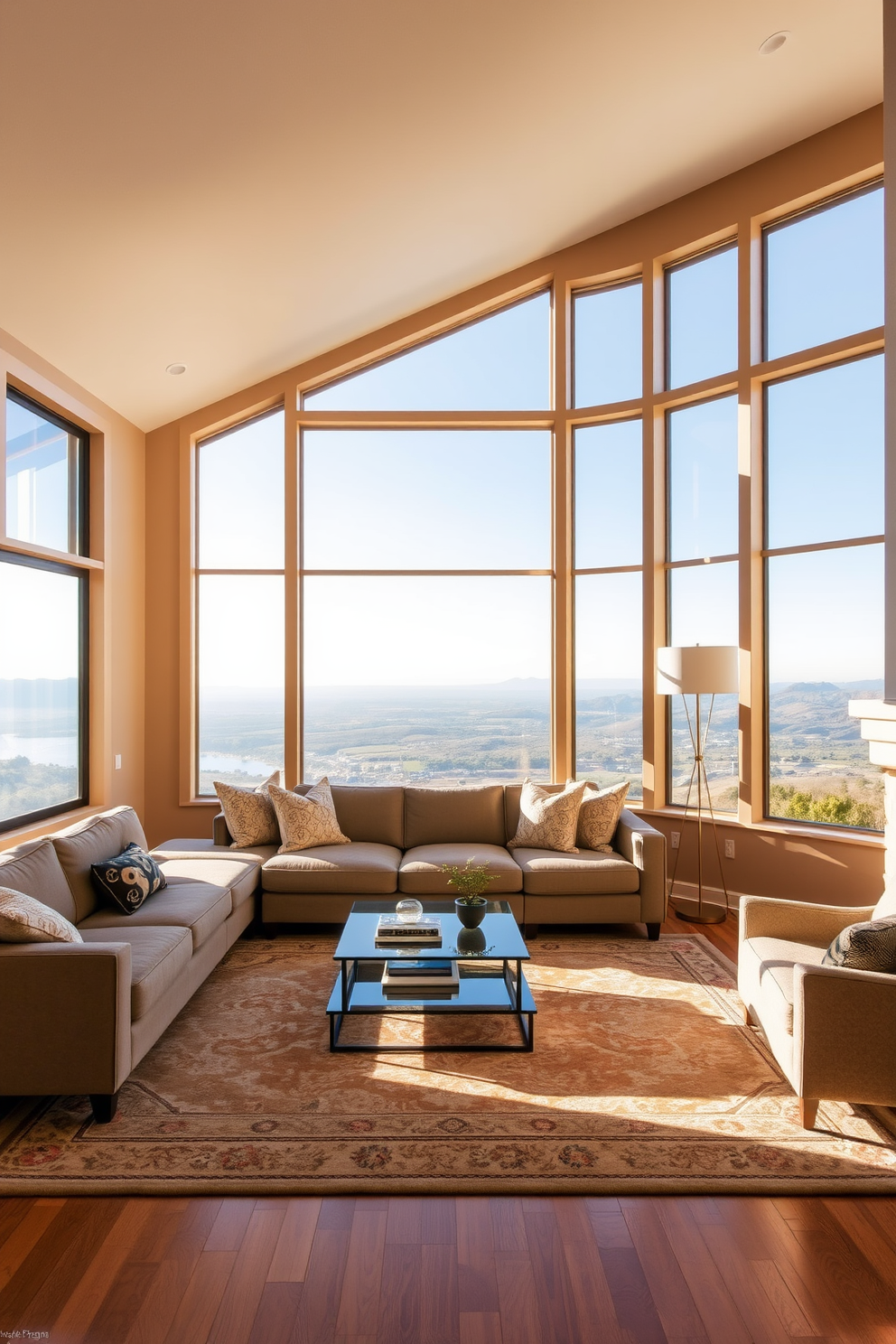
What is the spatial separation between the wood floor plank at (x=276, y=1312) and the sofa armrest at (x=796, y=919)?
7.34ft

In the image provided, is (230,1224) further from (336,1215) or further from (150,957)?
(150,957)

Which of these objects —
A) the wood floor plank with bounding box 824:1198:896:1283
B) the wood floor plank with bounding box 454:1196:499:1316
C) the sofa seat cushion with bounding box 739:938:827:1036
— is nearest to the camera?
the wood floor plank with bounding box 454:1196:499:1316

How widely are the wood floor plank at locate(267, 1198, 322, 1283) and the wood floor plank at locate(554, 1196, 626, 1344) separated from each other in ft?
2.23

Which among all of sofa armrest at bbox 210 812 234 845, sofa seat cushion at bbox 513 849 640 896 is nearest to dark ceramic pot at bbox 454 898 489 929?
sofa seat cushion at bbox 513 849 640 896

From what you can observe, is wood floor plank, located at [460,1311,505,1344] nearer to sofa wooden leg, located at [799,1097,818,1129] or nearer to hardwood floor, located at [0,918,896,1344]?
hardwood floor, located at [0,918,896,1344]

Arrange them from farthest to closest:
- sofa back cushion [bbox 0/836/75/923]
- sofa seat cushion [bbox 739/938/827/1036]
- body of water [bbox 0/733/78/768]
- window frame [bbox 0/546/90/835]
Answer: window frame [bbox 0/546/90/835] → body of water [bbox 0/733/78/768] → sofa back cushion [bbox 0/836/75/923] → sofa seat cushion [bbox 739/938/827/1036]

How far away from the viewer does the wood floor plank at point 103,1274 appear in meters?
1.85

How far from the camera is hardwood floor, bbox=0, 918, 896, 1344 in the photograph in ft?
6.06

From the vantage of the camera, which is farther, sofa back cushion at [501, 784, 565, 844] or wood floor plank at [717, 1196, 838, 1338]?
sofa back cushion at [501, 784, 565, 844]

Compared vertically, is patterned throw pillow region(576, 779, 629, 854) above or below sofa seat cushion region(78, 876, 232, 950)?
above

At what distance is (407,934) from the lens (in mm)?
3580

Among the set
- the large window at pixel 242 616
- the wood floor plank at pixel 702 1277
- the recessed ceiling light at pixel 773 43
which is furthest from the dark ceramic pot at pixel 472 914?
the recessed ceiling light at pixel 773 43

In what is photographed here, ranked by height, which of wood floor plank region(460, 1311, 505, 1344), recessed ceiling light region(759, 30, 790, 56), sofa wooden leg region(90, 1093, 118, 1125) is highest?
recessed ceiling light region(759, 30, 790, 56)

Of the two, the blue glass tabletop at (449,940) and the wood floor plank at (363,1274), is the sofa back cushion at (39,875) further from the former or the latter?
the wood floor plank at (363,1274)
